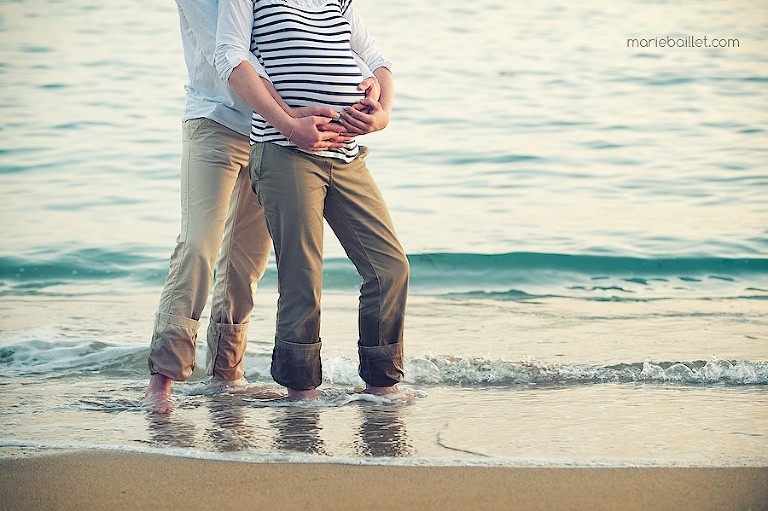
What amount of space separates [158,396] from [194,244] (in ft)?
1.94

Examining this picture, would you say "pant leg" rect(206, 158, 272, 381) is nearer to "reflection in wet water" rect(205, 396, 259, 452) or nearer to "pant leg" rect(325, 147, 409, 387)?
"reflection in wet water" rect(205, 396, 259, 452)

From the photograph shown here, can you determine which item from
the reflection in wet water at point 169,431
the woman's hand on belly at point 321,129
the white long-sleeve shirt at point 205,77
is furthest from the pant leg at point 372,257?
the reflection in wet water at point 169,431

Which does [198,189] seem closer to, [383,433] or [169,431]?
[169,431]

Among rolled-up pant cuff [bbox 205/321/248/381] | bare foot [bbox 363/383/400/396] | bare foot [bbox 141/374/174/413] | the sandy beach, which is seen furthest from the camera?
rolled-up pant cuff [bbox 205/321/248/381]

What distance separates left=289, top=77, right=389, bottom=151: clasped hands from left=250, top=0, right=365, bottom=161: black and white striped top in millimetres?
48

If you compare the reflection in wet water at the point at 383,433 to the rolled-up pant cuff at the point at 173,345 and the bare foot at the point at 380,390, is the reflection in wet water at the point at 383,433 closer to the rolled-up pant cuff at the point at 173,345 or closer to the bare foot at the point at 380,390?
the bare foot at the point at 380,390

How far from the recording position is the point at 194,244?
3.90 meters

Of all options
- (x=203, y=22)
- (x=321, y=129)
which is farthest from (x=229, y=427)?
(x=203, y=22)

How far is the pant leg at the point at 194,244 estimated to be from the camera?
3920mm

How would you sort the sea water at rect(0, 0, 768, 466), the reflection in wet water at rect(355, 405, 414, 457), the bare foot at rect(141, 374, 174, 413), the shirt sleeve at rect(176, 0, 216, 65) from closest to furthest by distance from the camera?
the reflection in wet water at rect(355, 405, 414, 457) < the sea water at rect(0, 0, 768, 466) < the shirt sleeve at rect(176, 0, 216, 65) < the bare foot at rect(141, 374, 174, 413)

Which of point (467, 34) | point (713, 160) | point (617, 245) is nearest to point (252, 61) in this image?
point (617, 245)

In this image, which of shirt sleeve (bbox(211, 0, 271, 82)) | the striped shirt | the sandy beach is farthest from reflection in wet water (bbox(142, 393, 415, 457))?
shirt sleeve (bbox(211, 0, 271, 82))

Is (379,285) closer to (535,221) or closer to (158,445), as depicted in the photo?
(158,445)

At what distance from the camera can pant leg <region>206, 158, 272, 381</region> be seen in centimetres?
422
